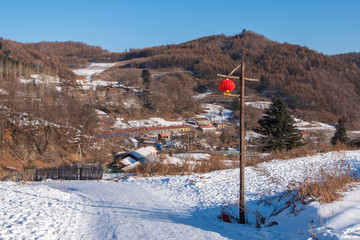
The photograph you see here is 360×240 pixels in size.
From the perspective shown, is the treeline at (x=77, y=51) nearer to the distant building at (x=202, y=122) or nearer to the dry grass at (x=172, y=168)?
the distant building at (x=202, y=122)

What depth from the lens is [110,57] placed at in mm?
175000

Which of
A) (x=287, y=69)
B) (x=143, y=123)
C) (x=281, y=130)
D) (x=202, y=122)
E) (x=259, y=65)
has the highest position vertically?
(x=259, y=65)

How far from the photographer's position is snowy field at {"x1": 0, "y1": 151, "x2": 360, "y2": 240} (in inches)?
165

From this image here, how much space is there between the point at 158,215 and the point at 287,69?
13111 cm

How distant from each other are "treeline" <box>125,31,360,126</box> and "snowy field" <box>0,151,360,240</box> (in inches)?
2641

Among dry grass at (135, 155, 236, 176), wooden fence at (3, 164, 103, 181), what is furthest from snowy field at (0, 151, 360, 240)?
dry grass at (135, 155, 236, 176)

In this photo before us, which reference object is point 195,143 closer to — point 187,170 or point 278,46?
point 187,170

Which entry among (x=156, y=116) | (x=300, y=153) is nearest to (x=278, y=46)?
(x=156, y=116)

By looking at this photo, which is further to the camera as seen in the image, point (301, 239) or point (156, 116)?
point (156, 116)

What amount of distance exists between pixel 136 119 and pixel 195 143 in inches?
747

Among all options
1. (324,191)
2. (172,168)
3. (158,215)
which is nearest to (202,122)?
(172,168)

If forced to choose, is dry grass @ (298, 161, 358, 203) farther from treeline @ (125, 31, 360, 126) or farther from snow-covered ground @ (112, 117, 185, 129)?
treeline @ (125, 31, 360, 126)

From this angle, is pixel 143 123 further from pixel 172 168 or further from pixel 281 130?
pixel 172 168

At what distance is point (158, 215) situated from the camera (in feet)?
19.6
